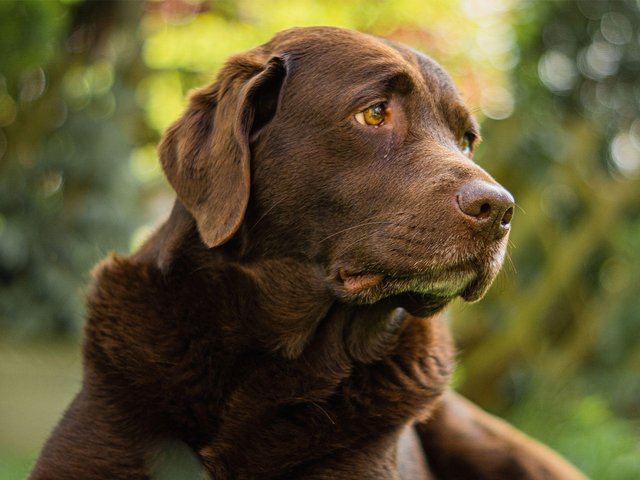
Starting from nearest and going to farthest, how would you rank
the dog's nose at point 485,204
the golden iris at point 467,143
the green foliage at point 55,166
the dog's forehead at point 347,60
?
the dog's nose at point 485,204
the dog's forehead at point 347,60
the golden iris at point 467,143
the green foliage at point 55,166

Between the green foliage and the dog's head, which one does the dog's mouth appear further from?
the green foliage

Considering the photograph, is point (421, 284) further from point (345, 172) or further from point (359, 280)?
point (345, 172)

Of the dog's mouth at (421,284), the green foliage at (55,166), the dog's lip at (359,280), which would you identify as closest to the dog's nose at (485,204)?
the dog's mouth at (421,284)

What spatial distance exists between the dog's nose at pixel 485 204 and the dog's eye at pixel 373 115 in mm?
438

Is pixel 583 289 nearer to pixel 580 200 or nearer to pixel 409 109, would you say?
pixel 580 200

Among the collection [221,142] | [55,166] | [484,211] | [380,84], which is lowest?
[55,166]

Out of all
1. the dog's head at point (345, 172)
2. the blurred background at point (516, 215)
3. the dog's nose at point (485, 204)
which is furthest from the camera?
the blurred background at point (516, 215)

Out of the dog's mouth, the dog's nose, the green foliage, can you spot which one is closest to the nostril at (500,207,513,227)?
the dog's nose

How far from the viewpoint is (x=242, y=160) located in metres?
3.27

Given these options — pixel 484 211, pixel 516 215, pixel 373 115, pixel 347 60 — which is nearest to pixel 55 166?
pixel 516 215

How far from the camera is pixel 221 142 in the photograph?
10.8 ft

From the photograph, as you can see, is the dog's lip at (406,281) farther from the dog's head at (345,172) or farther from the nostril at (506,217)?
the nostril at (506,217)

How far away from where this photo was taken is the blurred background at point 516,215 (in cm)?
705

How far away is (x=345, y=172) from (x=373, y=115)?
23 cm
